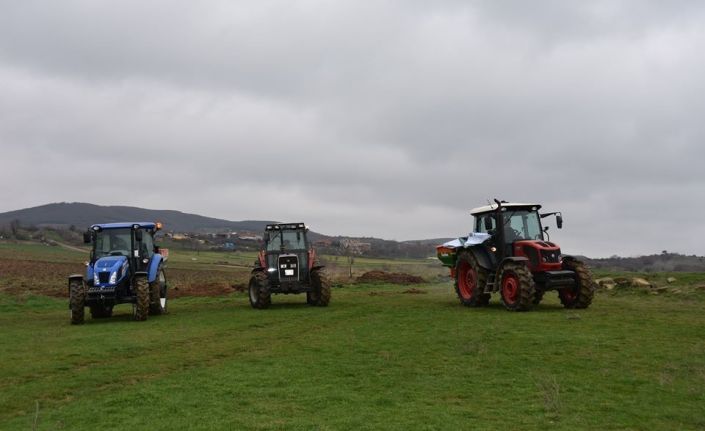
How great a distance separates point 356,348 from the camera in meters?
11.8

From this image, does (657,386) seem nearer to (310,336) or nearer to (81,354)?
(310,336)

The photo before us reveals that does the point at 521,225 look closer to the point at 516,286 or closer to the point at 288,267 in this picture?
the point at 516,286

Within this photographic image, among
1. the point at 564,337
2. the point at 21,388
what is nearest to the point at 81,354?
the point at 21,388

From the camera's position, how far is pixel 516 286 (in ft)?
54.9

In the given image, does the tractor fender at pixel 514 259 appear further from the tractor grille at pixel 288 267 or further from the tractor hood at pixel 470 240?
the tractor grille at pixel 288 267

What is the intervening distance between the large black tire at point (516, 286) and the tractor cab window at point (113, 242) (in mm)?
11001

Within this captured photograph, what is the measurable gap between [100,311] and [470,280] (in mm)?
11487

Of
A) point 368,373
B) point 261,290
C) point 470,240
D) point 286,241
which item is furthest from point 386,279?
point 368,373

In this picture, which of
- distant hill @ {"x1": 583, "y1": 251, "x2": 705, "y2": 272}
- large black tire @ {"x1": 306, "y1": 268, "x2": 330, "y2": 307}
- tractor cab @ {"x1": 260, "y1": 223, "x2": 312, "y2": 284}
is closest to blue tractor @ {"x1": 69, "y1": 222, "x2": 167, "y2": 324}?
tractor cab @ {"x1": 260, "y1": 223, "x2": 312, "y2": 284}

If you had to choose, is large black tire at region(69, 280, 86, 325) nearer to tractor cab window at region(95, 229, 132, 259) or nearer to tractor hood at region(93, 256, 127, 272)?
tractor hood at region(93, 256, 127, 272)

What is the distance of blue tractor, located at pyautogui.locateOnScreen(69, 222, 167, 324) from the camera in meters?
17.3

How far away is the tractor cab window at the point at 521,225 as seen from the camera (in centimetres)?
1842

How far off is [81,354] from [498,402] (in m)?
7.88

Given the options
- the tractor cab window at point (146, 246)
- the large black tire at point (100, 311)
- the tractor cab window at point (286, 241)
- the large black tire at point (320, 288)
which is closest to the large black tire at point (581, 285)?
the large black tire at point (320, 288)
